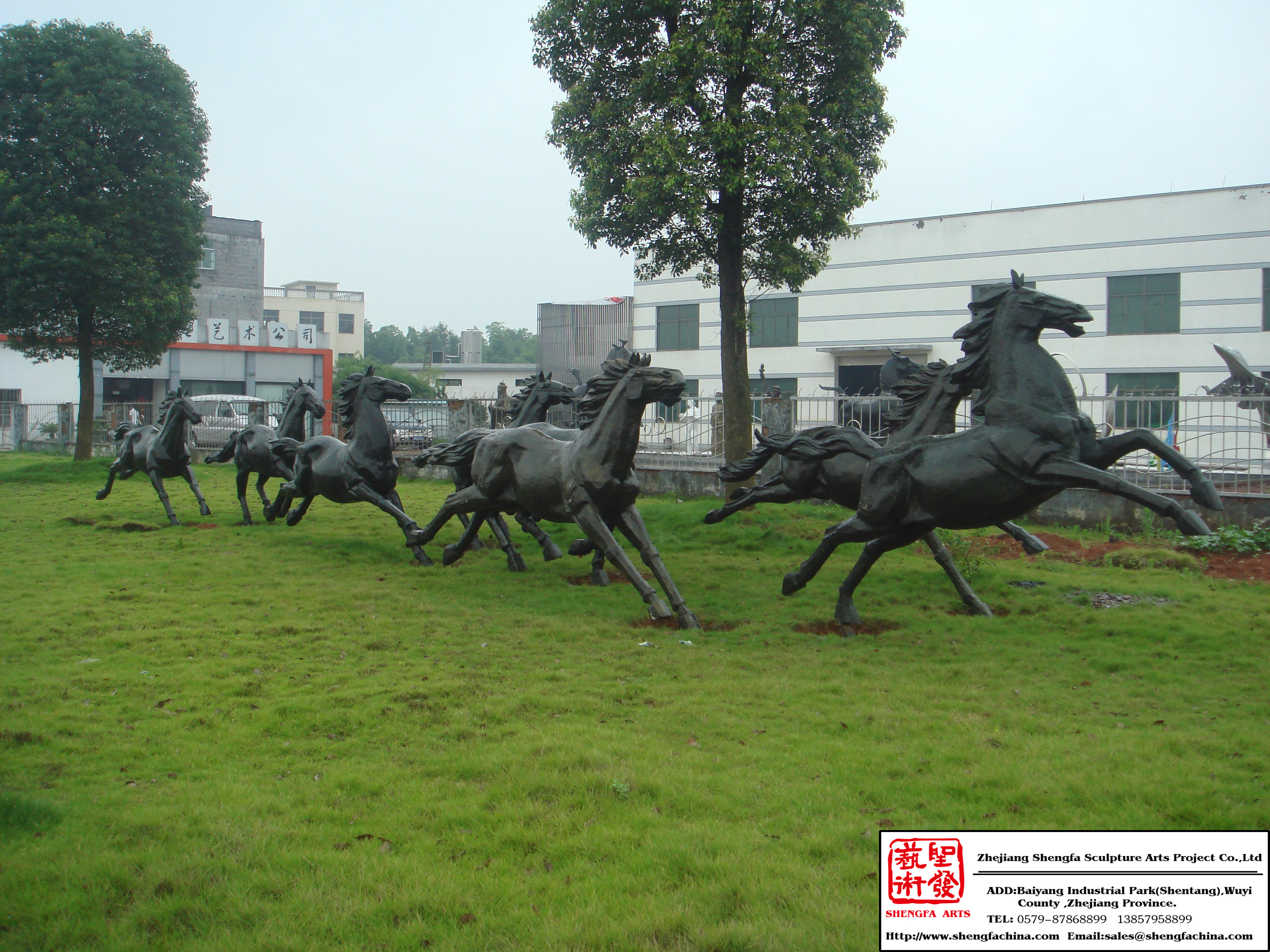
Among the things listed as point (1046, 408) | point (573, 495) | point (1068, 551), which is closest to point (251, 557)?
point (573, 495)

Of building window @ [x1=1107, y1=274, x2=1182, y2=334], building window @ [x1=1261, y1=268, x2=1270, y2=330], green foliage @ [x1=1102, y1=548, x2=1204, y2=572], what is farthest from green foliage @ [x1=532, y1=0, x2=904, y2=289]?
building window @ [x1=1261, y1=268, x2=1270, y2=330]

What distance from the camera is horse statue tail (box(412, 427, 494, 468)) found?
35.4 ft

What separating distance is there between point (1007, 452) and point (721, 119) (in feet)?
23.9

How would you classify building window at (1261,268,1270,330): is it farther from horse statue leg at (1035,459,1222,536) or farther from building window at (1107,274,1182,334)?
horse statue leg at (1035,459,1222,536)

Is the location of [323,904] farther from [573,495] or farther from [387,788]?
[573,495]

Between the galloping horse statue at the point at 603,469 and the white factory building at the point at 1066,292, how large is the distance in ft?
47.8

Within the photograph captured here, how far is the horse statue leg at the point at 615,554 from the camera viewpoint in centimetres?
814

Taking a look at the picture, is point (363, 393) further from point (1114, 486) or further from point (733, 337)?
point (1114, 486)

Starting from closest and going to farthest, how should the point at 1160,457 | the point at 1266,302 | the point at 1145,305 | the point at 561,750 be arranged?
1. the point at 561,750
2. the point at 1160,457
3. the point at 1266,302
4. the point at 1145,305

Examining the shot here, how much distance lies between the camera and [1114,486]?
6.22m

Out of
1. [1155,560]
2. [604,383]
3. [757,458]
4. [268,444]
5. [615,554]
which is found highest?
[604,383]

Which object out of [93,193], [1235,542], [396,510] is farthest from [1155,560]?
[93,193]

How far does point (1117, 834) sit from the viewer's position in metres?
3.56

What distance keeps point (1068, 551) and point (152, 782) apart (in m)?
10.1
